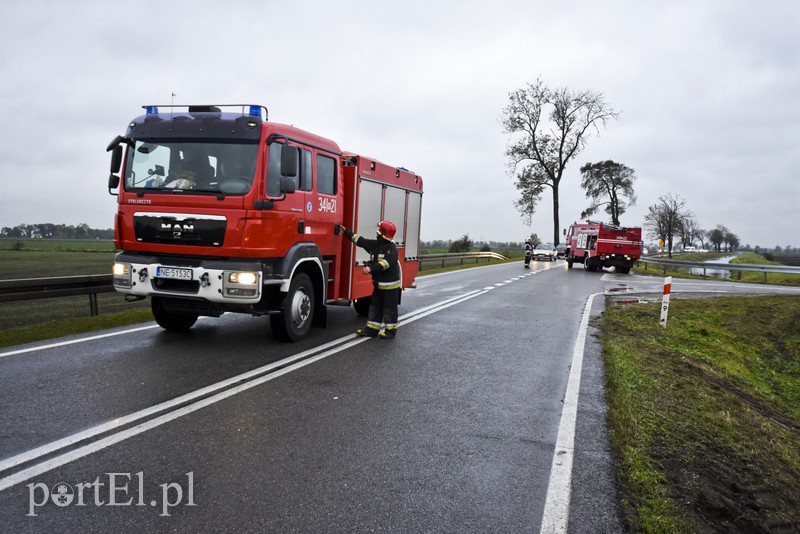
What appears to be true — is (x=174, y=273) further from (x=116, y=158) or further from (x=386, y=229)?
(x=386, y=229)

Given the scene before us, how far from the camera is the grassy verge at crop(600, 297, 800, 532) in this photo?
3.14 m

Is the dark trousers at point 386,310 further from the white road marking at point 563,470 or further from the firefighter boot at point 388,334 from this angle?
the white road marking at point 563,470

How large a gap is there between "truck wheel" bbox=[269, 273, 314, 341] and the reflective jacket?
974 mm

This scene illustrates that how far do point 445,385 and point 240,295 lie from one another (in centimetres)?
257

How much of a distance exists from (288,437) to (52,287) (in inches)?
272

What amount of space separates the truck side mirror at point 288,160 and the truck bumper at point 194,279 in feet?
3.76

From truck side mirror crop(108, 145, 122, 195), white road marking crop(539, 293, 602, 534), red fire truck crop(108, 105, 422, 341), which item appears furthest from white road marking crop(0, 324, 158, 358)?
white road marking crop(539, 293, 602, 534)

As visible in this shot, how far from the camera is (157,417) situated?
4.15 metres

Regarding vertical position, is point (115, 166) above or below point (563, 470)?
above

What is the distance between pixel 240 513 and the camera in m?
2.80

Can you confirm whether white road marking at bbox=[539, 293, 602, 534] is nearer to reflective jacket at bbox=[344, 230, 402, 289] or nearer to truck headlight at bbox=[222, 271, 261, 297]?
reflective jacket at bbox=[344, 230, 402, 289]

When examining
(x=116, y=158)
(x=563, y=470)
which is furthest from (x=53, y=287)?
(x=563, y=470)

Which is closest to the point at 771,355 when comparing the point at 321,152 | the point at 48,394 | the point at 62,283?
the point at 321,152

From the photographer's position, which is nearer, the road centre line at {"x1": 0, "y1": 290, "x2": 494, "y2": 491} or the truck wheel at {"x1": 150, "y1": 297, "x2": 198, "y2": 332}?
the road centre line at {"x1": 0, "y1": 290, "x2": 494, "y2": 491}
